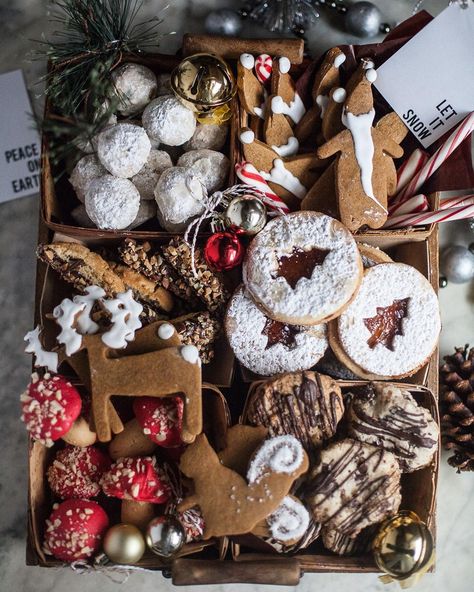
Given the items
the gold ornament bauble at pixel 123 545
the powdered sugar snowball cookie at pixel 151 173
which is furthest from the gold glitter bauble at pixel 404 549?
the powdered sugar snowball cookie at pixel 151 173

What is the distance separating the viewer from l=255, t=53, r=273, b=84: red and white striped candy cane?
1.59m

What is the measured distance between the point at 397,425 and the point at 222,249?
0.57 m

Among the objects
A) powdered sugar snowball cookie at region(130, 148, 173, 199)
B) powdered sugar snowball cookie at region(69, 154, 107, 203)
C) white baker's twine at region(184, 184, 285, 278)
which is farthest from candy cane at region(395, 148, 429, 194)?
powdered sugar snowball cookie at region(69, 154, 107, 203)

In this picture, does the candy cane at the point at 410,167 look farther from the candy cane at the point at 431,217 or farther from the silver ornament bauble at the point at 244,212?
the silver ornament bauble at the point at 244,212

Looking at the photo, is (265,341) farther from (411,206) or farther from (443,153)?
(443,153)

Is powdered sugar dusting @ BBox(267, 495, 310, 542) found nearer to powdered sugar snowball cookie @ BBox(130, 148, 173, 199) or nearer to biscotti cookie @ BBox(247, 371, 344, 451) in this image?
biscotti cookie @ BBox(247, 371, 344, 451)

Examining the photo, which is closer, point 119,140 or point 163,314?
point 119,140

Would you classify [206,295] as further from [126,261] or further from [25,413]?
[25,413]

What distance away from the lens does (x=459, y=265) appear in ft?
5.84

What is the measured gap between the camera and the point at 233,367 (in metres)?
1.61

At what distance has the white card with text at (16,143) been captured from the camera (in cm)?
187

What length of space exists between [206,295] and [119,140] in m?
0.42

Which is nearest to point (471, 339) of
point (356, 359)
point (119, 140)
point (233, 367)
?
point (356, 359)

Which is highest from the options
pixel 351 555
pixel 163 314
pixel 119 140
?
pixel 119 140
